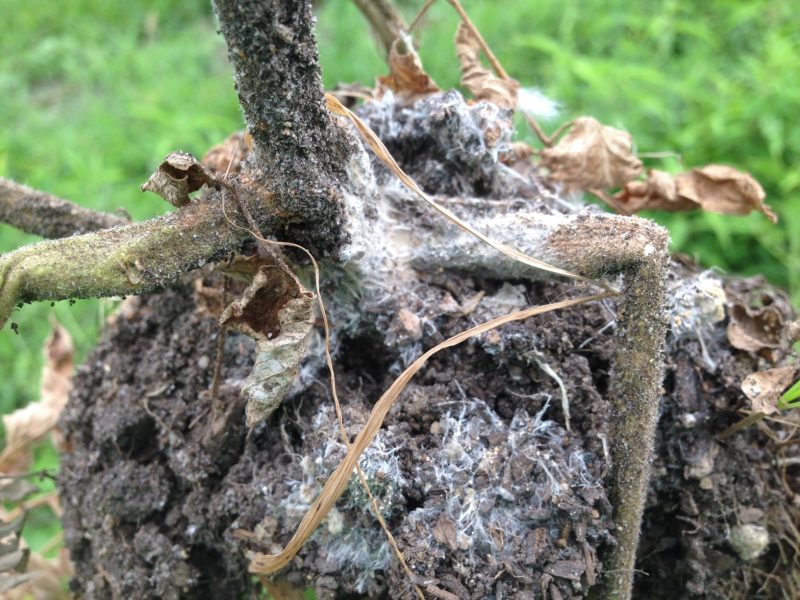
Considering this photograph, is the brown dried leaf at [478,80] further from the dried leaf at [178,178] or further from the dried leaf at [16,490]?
the dried leaf at [16,490]

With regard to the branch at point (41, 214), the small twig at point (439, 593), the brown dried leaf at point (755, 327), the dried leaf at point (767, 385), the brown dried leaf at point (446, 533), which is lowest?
the dried leaf at point (767, 385)

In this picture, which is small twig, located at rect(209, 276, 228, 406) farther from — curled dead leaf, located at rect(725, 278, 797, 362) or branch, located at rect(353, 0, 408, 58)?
curled dead leaf, located at rect(725, 278, 797, 362)

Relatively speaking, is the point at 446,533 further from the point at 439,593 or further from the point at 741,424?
the point at 741,424

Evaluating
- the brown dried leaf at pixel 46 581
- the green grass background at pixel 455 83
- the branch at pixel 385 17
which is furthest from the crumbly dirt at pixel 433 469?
the green grass background at pixel 455 83

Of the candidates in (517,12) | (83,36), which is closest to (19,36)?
(83,36)

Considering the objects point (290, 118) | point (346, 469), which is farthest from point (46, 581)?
point (290, 118)

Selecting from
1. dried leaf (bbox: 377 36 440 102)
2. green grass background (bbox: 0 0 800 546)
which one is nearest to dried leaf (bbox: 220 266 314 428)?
dried leaf (bbox: 377 36 440 102)

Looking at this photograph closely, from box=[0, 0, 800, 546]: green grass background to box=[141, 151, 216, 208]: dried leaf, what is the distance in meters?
1.09

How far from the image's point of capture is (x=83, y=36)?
154 inches

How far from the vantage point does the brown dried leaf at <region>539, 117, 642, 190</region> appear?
1.26 m

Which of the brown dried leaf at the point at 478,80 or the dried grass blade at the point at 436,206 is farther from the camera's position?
the brown dried leaf at the point at 478,80

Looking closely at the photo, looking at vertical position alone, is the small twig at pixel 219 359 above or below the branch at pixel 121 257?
below

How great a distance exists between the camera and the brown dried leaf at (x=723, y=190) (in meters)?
1.24

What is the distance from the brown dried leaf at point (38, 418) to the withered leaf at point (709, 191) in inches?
48.8
